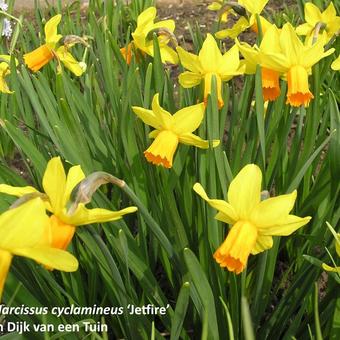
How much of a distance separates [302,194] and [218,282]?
505 millimetres

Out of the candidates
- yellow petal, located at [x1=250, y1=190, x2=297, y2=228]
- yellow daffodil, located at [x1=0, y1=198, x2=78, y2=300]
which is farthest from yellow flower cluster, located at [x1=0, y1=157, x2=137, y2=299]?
yellow petal, located at [x1=250, y1=190, x2=297, y2=228]

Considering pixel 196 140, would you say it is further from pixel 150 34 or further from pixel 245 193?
pixel 150 34

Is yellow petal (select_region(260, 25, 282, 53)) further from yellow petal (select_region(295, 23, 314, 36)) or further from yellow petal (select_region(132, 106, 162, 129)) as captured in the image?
yellow petal (select_region(295, 23, 314, 36))

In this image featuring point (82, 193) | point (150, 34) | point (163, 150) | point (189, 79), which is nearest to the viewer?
point (82, 193)

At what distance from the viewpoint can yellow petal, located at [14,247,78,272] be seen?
32.2 inches

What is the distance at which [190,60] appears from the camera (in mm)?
1446

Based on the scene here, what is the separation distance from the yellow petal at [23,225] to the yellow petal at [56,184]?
0.61ft

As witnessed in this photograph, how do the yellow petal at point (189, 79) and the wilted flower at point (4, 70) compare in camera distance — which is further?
the wilted flower at point (4, 70)

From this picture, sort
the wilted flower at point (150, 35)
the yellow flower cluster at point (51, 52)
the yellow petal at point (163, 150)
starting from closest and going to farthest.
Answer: the yellow petal at point (163, 150) < the wilted flower at point (150, 35) < the yellow flower cluster at point (51, 52)

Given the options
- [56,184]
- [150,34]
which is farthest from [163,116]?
[150,34]

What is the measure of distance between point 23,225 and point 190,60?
0.79 metres

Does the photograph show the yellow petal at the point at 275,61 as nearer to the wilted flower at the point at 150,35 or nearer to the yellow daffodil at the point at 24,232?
the wilted flower at the point at 150,35

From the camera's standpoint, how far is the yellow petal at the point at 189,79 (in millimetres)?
1463

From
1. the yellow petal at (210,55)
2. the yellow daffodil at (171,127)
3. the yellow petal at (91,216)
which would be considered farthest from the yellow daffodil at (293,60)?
the yellow petal at (91,216)
